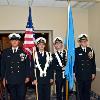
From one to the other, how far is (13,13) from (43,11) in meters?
0.83

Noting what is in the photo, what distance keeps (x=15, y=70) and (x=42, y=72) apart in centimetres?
50

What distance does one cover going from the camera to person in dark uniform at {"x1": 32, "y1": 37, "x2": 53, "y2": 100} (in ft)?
15.3

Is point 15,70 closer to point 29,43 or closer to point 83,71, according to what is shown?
point 29,43

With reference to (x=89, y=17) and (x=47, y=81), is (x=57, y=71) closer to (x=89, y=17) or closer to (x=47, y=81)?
(x=47, y=81)

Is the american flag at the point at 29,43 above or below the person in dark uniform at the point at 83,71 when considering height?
above

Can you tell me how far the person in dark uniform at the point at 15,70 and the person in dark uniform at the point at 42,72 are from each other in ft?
0.68

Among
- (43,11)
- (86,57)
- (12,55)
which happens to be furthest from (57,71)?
(43,11)

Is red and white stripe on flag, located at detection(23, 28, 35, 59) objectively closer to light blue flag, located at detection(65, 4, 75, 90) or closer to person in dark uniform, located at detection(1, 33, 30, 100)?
person in dark uniform, located at detection(1, 33, 30, 100)

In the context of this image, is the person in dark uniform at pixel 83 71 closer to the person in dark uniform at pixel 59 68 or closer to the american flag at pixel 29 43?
the person in dark uniform at pixel 59 68

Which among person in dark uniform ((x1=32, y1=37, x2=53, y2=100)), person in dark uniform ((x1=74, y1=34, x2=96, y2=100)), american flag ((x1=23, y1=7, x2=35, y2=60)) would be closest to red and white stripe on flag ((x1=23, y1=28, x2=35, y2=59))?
american flag ((x1=23, y1=7, x2=35, y2=60))

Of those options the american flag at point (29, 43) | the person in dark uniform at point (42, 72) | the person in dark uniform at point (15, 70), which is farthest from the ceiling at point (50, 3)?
the person in dark uniform at point (15, 70)

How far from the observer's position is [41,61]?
15.4 ft

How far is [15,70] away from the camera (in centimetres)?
452

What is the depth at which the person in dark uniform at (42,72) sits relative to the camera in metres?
4.67
